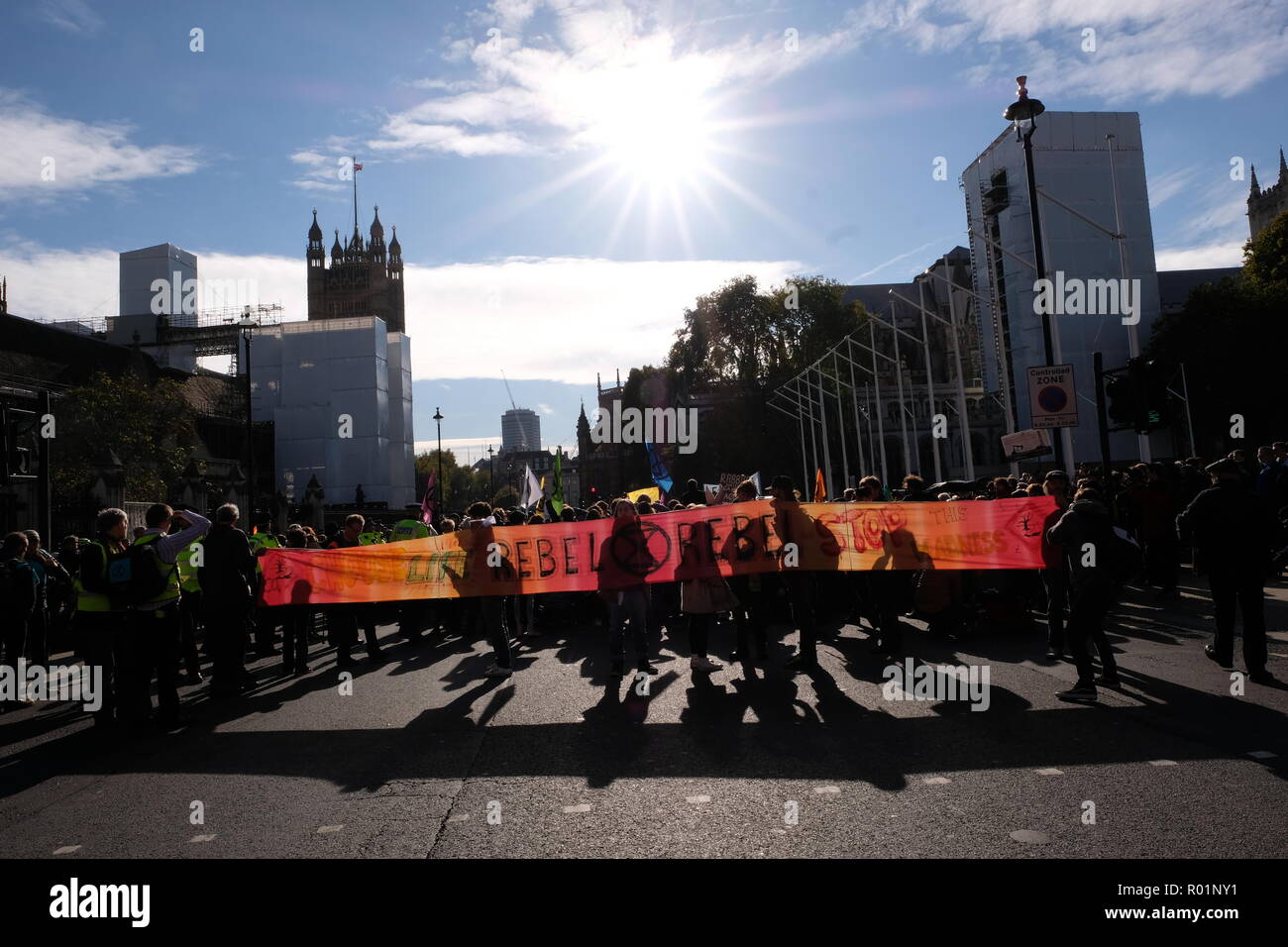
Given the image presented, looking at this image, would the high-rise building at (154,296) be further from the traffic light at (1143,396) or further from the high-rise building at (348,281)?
the traffic light at (1143,396)

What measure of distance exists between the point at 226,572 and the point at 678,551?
16.1 ft

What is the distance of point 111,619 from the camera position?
8555mm

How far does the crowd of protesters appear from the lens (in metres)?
8.55

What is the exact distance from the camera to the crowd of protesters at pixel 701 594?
8555mm

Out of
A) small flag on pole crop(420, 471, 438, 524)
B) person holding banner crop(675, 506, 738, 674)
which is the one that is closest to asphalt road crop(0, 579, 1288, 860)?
person holding banner crop(675, 506, 738, 674)

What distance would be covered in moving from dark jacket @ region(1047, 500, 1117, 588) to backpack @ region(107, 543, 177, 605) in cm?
777

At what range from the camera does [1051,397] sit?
606 inches

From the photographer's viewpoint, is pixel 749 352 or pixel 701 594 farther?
pixel 749 352

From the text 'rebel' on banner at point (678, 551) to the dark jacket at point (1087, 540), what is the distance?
210cm

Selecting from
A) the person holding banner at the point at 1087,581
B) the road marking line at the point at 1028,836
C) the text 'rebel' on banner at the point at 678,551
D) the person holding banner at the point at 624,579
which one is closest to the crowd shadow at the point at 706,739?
the person holding banner at the point at 1087,581

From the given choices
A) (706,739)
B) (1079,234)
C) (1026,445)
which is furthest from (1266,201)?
(706,739)

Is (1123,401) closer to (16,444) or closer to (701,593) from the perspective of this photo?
(701,593)
